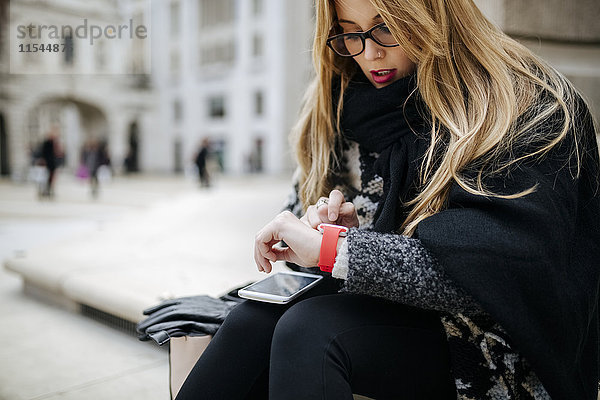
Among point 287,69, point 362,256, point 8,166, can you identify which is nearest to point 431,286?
point 362,256

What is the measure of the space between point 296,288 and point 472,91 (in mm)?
613

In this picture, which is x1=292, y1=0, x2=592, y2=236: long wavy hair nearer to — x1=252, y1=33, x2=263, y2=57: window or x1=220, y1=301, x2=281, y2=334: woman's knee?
x1=220, y1=301, x2=281, y2=334: woman's knee

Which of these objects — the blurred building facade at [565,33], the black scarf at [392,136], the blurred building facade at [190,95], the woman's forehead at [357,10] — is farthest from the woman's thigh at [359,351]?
the blurred building facade at [190,95]

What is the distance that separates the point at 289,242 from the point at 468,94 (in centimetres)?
53

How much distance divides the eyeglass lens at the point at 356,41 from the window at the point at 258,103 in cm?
2946

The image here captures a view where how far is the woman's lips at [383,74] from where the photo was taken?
1.30 metres

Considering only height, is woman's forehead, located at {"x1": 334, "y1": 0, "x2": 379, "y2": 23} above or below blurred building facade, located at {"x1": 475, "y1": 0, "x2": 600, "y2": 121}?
below

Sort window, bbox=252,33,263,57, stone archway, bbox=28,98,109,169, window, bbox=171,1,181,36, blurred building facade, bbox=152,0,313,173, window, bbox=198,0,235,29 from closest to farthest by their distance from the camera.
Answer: blurred building facade, bbox=152,0,313,173 < window, bbox=252,33,263,57 < stone archway, bbox=28,98,109,169 < window, bbox=198,0,235,29 < window, bbox=171,1,181,36

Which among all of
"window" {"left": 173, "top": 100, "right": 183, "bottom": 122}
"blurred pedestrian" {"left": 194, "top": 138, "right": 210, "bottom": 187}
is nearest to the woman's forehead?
"blurred pedestrian" {"left": 194, "top": 138, "right": 210, "bottom": 187}

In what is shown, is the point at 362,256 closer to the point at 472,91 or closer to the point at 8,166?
the point at 472,91

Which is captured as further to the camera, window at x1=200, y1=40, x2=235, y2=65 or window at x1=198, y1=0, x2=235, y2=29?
window at x1=200, y1=40, x2=235, y2=65

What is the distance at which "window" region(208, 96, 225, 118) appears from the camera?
32438 mm

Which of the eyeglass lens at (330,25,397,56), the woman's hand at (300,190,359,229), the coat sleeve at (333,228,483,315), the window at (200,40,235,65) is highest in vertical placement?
the window at (200,40,235,65)

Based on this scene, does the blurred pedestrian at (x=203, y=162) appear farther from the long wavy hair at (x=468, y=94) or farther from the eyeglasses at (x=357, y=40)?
the long wavy hair at (x=468, y=94)
